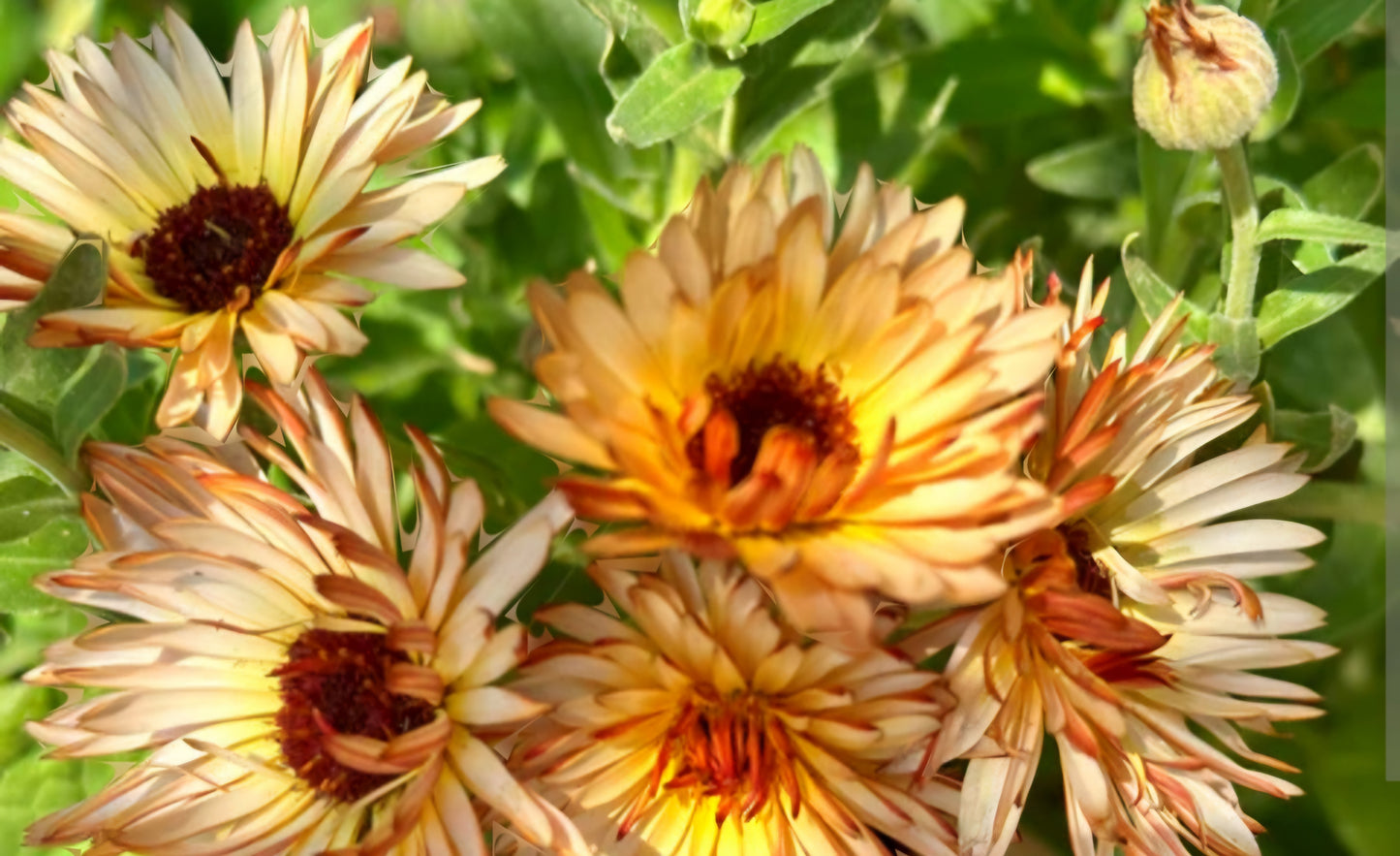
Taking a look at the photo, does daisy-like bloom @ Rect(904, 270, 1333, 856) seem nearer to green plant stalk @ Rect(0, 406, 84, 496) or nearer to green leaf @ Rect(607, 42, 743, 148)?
green leaf @ Rect(607, 42, 743, 148)

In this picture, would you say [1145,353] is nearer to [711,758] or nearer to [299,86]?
[711,758]

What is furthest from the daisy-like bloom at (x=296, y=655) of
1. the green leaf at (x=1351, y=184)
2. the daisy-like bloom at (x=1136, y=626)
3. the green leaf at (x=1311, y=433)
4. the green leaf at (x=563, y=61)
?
the green leaf at (x=1351, y=184)

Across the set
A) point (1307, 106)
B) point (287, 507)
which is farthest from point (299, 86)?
point (1307, 106)

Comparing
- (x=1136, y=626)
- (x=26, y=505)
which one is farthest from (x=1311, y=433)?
(x=26, y=505)

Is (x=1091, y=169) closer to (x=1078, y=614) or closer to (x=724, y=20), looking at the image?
(x=724, y=20)

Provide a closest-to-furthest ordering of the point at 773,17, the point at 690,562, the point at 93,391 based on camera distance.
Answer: the point at 690,562
the point at 93,391
the point at 773,17

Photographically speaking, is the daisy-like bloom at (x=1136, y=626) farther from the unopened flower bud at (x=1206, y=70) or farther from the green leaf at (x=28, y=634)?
the green leaf at (x=28, y=634)

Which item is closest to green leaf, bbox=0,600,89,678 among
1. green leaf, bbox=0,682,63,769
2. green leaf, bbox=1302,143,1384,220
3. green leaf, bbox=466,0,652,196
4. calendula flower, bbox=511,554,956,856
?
green leaf, bbox=0,682,63,769
